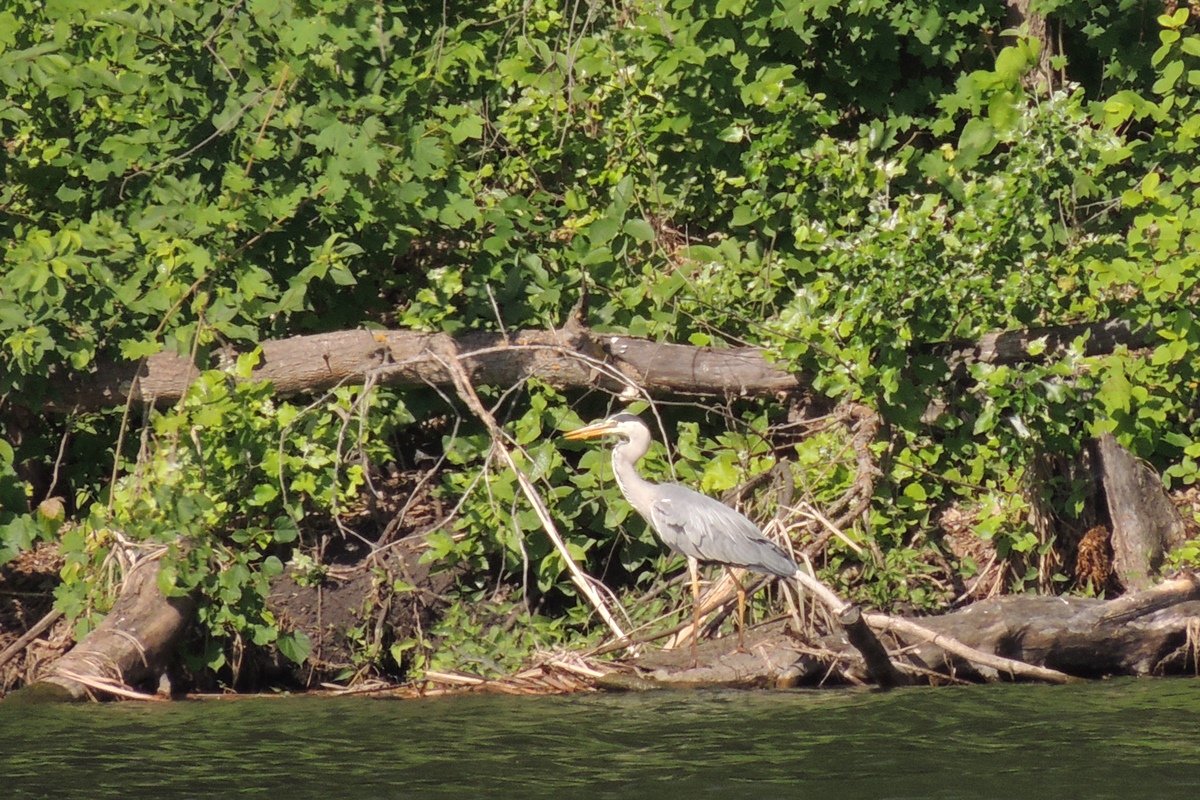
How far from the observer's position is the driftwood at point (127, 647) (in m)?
7.59

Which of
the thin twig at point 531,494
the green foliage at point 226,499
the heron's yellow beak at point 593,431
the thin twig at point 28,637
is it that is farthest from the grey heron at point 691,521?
the thin twig at point 28,637

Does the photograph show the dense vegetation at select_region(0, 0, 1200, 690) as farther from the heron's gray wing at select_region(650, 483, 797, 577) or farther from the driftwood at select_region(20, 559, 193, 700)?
the heron's gray wing at select_region(650, 483, 797, 577)

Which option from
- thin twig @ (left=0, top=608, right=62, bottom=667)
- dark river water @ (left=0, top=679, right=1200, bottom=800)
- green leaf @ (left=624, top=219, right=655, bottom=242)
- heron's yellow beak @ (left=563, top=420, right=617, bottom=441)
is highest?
green leaf @ (left=624, top=219, right=655, bottom=242)

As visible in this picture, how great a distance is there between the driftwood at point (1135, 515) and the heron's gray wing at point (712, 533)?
176 cm

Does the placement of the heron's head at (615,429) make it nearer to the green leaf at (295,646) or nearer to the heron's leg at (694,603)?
the heron's leg at (694,603)

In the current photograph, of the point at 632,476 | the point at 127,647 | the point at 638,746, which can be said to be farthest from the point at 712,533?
the point at 127,647

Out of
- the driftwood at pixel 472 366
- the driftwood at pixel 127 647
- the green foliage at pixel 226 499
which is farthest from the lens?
the driftwood at pixel 472 366

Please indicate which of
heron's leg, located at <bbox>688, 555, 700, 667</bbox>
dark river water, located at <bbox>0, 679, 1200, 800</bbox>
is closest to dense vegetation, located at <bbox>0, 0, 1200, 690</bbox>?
heron's leg, located at <bbox>688, 555, 700, 667</bbox>

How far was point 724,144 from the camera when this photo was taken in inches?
366

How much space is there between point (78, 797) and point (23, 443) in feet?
13.1

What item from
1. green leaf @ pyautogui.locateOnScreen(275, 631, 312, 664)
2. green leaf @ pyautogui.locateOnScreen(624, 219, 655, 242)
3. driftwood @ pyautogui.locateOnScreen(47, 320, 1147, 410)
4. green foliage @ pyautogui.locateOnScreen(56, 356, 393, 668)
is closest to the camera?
green foliage @ pyautogui.locateOnScreen(56, 356, 393, 668)

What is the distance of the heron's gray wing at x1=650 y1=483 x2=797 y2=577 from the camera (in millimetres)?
7656

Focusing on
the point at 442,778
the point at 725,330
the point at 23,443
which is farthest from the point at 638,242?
the point at 442,778

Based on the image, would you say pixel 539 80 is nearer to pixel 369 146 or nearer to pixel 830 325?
pixel 369 146
